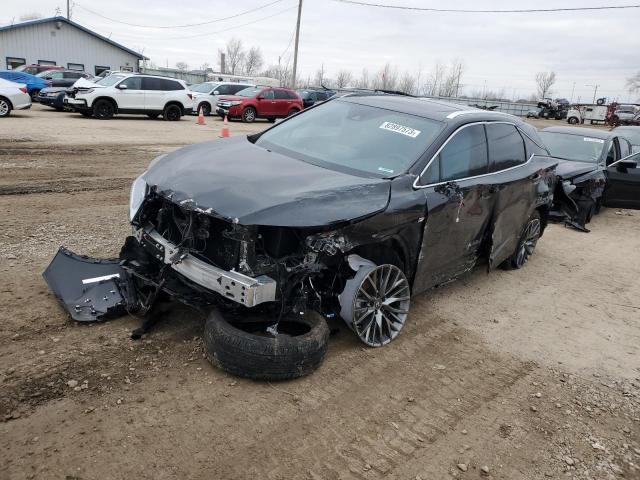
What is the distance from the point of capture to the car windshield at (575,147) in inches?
391

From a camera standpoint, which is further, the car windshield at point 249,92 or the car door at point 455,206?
the car windshield at point 249,92

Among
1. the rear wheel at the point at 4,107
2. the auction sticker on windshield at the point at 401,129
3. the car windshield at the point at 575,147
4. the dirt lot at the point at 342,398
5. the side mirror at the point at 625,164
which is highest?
the auction sticker on windshield at the point at 401,129

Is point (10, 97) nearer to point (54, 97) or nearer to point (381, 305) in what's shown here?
point (54, 97)

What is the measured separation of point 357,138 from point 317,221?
5.05 feet

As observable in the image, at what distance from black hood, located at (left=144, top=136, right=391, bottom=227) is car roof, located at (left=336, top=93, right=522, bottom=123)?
1.20m

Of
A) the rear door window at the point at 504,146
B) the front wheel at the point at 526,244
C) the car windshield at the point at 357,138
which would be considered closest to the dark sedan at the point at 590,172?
the front wheel at the point at 526,244

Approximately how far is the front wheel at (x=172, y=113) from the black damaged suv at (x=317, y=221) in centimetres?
1764

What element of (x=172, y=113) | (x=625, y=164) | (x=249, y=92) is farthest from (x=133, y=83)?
(x=625, y=164)

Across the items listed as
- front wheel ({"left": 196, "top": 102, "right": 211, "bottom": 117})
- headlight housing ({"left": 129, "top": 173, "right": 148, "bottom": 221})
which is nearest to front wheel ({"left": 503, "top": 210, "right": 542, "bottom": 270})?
headlight housing ({"left": 129, "top": 173, "right": 148, "bottom": 221})

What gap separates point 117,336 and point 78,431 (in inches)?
41.6

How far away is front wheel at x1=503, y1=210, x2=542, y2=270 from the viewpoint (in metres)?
6.47

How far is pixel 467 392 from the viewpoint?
3.72 meters

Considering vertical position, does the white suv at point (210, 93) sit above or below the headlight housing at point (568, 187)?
above

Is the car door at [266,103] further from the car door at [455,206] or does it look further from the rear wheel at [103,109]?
the car door at [455,206]
